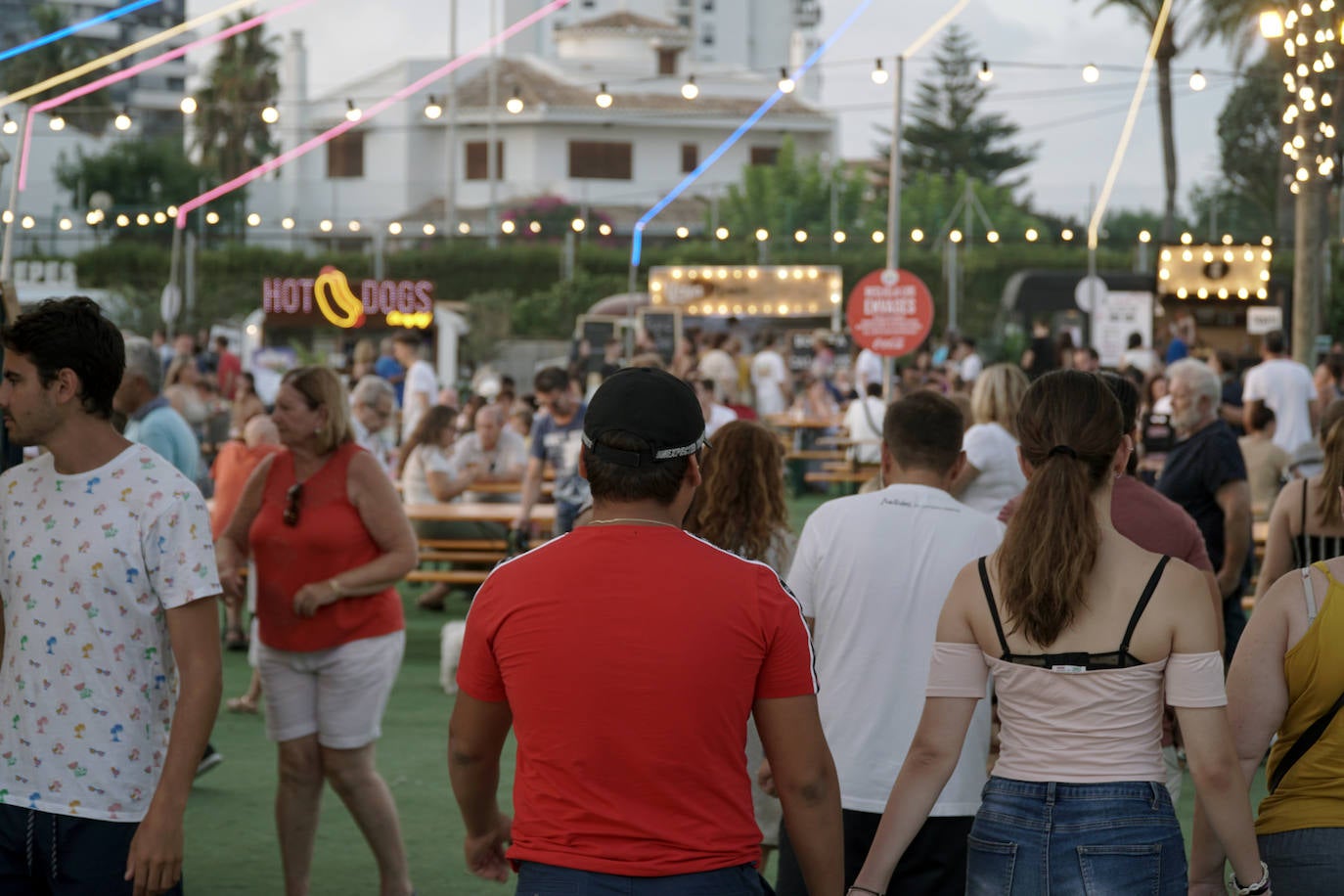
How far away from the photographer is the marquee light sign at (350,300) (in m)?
27.4

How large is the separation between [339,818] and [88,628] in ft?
11.7

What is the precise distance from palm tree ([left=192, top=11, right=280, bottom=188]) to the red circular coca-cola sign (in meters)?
45.9

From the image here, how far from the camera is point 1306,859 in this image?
10.2 feet

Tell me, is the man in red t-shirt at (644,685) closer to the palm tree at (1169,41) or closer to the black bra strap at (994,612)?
the black bra strap at (994,612)

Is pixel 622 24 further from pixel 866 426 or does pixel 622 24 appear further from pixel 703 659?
pixel 703 659

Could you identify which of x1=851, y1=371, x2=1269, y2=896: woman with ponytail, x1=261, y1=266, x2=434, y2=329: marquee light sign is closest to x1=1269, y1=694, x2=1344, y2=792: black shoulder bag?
x1=851, y1=371, x2=1269, y2=896: woman with ponytail

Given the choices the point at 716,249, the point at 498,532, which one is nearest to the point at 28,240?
the point at 716,249

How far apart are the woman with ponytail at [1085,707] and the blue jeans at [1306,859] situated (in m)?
0.22

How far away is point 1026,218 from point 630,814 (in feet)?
202

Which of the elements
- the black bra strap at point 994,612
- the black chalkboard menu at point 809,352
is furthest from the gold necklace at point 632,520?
the black chalkboard menu at point 809,352

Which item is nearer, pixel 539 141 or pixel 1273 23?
pixel 1273 23

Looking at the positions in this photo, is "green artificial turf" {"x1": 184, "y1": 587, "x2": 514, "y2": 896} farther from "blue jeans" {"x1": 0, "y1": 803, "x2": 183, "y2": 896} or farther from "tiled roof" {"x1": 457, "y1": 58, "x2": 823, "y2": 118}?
"tiled roof" {"x1": 457, "y1": 58, "x2": 823, "y2": 118}

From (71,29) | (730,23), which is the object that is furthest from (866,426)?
(730,23)

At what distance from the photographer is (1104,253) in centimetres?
4209
